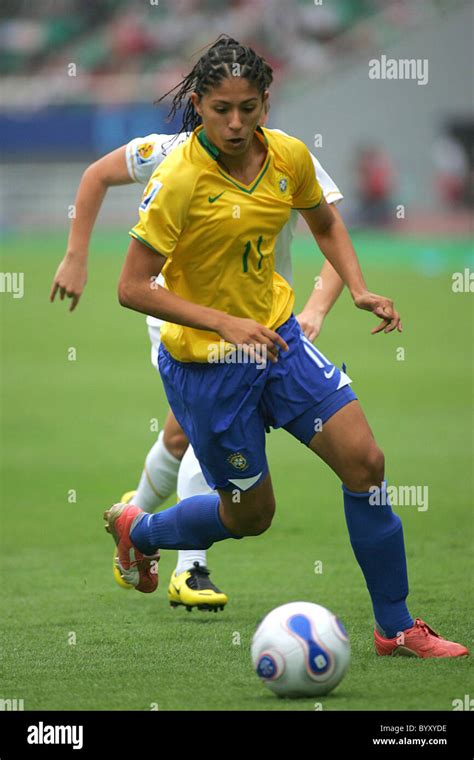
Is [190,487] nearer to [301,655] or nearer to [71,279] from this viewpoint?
[71,279]

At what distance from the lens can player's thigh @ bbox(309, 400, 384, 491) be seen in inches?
202

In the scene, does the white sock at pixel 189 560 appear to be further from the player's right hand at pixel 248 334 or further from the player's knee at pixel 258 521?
the player's right hand at pixel 248 334

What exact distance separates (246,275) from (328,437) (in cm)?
67

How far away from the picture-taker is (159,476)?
7.16 meters

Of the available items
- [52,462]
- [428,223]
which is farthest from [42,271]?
[52,462]

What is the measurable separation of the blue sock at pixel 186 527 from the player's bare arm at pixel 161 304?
1013 mm

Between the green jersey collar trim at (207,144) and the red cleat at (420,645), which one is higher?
the green jersey collar trim at (207,144)

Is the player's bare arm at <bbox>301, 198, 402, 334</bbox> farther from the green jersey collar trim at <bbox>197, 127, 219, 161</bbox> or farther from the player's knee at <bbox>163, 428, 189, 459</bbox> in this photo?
the player's knee at <bbox>163, 428, 189, 459</bbox>

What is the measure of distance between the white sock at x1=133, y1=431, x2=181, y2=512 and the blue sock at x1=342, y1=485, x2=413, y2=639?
1885 mm

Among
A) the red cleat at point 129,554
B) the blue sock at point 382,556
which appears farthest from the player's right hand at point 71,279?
the blue sock at point 382,556

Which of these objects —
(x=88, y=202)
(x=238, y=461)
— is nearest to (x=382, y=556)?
(x=238, y=461)

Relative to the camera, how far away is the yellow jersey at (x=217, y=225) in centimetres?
493

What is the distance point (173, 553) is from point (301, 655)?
3.70 m

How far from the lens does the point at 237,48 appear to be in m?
5.03
